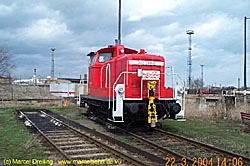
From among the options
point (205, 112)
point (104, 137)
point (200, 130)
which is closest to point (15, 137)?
point (104, 137)

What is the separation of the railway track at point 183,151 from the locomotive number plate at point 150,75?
2.10m

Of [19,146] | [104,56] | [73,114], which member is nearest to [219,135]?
[104,56]

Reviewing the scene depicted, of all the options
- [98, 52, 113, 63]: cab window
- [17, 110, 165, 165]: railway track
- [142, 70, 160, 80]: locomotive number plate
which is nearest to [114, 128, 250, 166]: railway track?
[17, 110, 165, 165]: railway track

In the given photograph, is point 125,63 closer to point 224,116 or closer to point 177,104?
point 177,104

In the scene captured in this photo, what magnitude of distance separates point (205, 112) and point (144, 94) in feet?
25.1

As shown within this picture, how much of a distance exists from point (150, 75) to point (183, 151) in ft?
12.4

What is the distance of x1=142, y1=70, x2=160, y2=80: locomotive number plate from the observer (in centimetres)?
1113

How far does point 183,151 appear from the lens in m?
8.21

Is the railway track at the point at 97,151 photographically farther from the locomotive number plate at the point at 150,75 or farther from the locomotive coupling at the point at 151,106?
the locomotive number plate at the point at 150,75

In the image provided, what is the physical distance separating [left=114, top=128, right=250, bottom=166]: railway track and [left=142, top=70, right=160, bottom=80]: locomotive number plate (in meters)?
2.10

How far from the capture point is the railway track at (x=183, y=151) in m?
6.90

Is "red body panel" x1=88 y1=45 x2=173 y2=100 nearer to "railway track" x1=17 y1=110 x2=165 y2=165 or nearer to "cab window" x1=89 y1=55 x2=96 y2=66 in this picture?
"cab window" x1=89 y1=55 x2=96 y2=66

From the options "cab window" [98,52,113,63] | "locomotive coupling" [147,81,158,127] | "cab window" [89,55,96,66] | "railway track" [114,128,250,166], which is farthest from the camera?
"cab window" [89,55,96,66]

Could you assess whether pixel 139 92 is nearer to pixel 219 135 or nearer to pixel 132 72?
pixel 132 72
